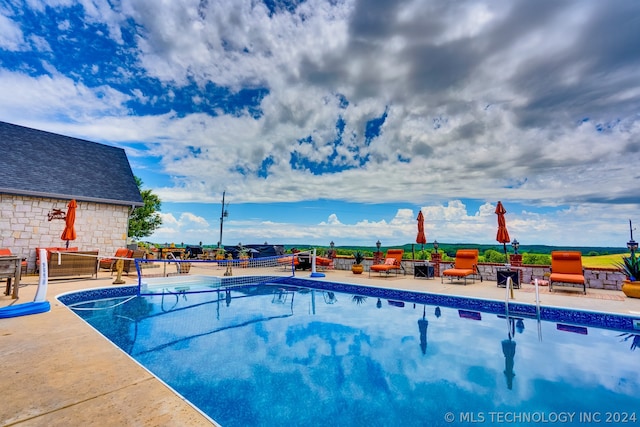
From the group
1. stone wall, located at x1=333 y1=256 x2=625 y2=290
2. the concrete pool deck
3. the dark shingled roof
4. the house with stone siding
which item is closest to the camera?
the concrete pool deck

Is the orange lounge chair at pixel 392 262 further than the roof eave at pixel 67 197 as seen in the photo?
Yes

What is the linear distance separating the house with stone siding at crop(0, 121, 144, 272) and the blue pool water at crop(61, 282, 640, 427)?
7422 mm

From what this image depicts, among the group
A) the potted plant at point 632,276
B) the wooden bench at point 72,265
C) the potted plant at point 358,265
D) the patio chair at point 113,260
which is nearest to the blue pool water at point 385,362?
the wooden bench at point 72,265

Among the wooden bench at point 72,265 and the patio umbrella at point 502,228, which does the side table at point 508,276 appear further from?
the wooden bench at point 72,265

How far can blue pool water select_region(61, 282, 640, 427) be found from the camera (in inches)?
140

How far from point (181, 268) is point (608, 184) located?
23.1 meters

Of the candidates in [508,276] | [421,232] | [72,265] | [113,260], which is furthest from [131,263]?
[508,276]

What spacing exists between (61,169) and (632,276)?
24953 mm

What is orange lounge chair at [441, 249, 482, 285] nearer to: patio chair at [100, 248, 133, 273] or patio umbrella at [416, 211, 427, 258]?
patio umbrella at [416, 211, 427, 258]

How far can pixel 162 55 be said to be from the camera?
12.6 meters

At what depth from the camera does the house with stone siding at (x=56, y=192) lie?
12.8 m

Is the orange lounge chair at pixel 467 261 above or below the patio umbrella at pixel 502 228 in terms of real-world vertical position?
below

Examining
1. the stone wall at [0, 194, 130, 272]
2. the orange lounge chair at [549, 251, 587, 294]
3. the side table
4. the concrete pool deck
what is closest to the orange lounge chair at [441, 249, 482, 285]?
the side table

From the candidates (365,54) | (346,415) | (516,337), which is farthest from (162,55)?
(516,337)
